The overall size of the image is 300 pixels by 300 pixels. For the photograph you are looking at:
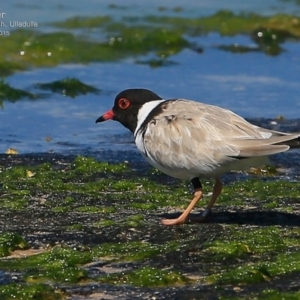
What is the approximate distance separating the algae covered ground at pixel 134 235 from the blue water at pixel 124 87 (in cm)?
180

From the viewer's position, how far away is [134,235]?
7.75m

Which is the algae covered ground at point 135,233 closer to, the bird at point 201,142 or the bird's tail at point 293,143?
the bird at point 201,142

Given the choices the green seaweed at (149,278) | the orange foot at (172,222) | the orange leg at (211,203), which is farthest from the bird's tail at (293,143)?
the green seaweed at (149,278)

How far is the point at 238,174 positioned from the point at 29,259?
12.3 ft

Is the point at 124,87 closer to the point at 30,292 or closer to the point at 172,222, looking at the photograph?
the point at 172,222

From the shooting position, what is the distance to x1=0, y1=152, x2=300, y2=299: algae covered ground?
6438mm

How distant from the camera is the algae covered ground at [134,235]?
644cm

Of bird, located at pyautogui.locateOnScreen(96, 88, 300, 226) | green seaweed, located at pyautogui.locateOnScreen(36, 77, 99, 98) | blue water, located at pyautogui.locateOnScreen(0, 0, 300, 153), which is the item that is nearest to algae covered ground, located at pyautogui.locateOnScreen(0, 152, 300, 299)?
bird, located at pyautogui.locateOnScreen(96, 88, 300, 226)

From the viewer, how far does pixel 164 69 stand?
16.8 m

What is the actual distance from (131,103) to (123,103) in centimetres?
11

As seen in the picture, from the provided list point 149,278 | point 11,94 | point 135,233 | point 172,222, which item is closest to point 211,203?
point 172,222

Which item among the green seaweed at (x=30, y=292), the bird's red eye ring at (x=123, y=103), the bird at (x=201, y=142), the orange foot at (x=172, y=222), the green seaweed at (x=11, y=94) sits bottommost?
the green seaweed at (x=30, y=292)

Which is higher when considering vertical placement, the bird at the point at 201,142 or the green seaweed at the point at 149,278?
the bird at the point at 201,142

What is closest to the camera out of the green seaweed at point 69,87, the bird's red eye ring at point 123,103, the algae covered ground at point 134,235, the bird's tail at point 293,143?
the algae covered ground at point 134,235
